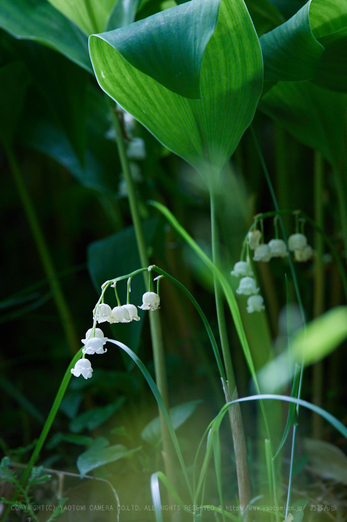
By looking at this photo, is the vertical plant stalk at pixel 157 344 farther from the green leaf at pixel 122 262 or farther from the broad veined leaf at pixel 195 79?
the broad veined leaf at pixel 195 79

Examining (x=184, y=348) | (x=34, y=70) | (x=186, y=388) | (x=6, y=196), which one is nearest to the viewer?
(x=34, y=70)

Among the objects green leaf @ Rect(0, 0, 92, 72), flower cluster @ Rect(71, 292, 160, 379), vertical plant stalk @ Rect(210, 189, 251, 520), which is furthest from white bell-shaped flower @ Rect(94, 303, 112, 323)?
green leaf @ Rect(0, 0, 92, 72)

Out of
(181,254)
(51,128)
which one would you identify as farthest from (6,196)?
(181,254)

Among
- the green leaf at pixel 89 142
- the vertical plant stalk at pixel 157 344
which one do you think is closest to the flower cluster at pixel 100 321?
the vertical plant stalk at pixel 157 344

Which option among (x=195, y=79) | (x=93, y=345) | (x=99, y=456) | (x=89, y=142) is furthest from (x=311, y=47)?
(x=89, y=142)

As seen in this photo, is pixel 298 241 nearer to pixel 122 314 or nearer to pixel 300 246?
pixel 300 246

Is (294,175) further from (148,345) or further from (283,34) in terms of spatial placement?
(283,34)
